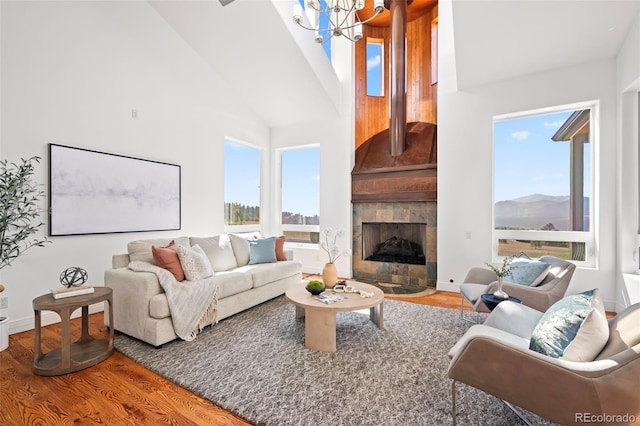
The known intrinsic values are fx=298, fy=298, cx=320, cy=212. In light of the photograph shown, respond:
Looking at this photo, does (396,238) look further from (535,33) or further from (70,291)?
(70,291)

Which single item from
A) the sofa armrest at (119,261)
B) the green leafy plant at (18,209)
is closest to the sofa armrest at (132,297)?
the sofa armrest at (119,261)

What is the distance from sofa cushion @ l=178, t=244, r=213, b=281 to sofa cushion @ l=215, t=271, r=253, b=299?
150 millimetres

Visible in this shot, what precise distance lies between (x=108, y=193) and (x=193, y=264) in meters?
1.56

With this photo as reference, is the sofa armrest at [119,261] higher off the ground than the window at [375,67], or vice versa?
the window at [375,67]

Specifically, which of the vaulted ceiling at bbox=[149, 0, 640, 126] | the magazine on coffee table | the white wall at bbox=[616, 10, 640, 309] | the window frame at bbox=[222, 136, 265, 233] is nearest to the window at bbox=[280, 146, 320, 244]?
the window frame at bbox=[222, 136, 265, 233]

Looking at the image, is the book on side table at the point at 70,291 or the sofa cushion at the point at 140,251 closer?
the book on side table at the point at 70,291

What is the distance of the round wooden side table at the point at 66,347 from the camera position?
2.13 meters

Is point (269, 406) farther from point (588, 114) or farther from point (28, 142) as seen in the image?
point (588, 114)

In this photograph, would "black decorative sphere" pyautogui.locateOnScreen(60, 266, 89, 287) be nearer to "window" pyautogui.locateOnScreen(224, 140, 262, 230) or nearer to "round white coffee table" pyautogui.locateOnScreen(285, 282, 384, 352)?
"round white coffee table" pyautogui.locateOnScreen(285, 282, 384, 352)

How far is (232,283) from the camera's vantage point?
324cm

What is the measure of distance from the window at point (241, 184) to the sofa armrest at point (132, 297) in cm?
258

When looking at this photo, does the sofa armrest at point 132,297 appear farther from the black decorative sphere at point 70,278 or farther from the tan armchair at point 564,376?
the tan armchair at point 564,376

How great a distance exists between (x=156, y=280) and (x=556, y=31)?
4.89 m

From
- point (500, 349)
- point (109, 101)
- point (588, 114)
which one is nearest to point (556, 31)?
point (588, 114)
